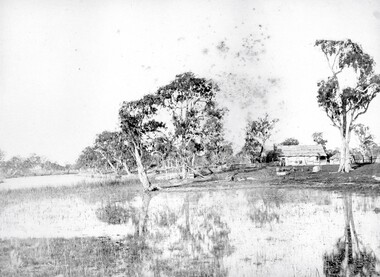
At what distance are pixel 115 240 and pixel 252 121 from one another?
2671 inches

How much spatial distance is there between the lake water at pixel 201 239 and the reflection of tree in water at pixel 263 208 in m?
0.04

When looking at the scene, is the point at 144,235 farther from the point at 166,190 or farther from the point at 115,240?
the point at 166,190

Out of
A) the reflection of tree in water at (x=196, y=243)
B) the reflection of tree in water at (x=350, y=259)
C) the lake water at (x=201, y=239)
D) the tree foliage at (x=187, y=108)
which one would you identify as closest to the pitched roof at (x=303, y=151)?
the tree foliage at (x=187, y=108)

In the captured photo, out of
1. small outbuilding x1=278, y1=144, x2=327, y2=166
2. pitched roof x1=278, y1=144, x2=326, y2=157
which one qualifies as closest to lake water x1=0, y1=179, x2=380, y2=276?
small outbuilding x1=278, y1=144, x2=327, y2=166

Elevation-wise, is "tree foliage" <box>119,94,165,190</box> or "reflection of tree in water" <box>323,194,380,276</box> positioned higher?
"tree foliage" <box>119,94,165,190</box>

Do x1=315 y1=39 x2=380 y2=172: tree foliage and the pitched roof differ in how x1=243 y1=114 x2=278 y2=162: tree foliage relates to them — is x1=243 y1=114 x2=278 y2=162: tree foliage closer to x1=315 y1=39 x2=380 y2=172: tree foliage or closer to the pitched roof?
the pitched roof

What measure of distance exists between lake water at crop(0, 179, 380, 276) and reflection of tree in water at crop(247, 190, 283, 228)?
0.04 m

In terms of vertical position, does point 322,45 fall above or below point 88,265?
above

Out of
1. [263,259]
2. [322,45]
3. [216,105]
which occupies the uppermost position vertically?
[322,45]

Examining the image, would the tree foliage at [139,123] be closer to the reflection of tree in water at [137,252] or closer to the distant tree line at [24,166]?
the reflection of tree in water at [137,252]

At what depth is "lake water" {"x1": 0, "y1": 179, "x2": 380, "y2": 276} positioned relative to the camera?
1038cm

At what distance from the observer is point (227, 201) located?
80.1 feet

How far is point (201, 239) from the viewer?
1386cm

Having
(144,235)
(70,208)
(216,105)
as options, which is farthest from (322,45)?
(144,235)
